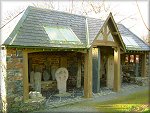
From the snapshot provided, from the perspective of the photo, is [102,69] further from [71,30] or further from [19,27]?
[19,27]

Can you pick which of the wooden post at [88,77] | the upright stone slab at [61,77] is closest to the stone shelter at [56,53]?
the wooden post at [88,77]

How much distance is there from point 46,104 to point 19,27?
3945 mm

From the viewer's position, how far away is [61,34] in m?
13.1

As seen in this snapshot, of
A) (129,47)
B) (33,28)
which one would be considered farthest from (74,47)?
(129,47)

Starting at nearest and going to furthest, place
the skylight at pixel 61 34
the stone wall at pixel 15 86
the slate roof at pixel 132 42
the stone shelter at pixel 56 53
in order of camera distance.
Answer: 1. the stone wall at pixel 15 86
2. the stone shelter at pixel 56 53
3. the skylight at pixel 61 34
4. the slate roof at pixel 132 42

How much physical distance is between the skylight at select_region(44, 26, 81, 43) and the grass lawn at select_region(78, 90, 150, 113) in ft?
11.9

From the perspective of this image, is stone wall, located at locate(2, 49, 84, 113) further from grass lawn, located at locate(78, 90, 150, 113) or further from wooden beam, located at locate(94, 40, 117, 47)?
wooden beam, located at locate(94, 40, 117, 47)

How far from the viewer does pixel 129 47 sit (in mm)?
17094

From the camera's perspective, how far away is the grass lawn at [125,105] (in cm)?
1076

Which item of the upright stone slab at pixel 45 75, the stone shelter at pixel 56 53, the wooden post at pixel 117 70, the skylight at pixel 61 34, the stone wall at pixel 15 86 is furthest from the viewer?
the upright stone slab at pixel 45 75

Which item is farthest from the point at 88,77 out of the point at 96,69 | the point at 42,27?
the point at 42,27

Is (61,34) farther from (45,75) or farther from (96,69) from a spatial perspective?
(45,75)

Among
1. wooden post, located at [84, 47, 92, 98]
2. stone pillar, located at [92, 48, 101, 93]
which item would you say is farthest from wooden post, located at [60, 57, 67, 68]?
wooden post, located at [84, 47, 92, 98]

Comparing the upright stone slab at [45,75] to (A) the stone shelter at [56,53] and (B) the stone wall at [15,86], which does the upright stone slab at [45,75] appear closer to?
(A) the stone shelter at [56,53]
